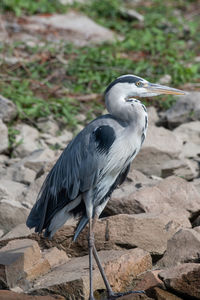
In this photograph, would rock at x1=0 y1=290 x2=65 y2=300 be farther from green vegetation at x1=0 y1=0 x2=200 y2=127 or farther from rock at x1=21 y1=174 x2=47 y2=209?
green vegetation at x1=0 y1=0 x2=200 y2=127

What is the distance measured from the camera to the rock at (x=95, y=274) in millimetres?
4414

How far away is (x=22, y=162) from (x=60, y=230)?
161 cm

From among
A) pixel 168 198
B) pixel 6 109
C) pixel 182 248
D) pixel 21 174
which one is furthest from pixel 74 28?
pixel 182 248

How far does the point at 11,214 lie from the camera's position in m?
5.50

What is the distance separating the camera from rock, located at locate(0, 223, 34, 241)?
16.9 ft

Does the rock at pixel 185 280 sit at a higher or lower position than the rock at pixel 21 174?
higher

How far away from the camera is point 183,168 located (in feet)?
21.4

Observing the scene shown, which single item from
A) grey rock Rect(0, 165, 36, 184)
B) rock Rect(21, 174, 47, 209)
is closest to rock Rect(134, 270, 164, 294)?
rock Rect(21, 174, 47, 209)

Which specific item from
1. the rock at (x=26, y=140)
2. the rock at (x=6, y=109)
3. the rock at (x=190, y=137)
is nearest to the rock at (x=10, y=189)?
the rock at (x=26, y=140)

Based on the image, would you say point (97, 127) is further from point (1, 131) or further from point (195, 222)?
point (1, 131)

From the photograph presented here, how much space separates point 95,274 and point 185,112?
362 cm

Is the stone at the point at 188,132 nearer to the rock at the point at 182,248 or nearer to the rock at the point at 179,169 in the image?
the rock at the point at 179,169

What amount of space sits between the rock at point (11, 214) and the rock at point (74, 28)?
17.2ft

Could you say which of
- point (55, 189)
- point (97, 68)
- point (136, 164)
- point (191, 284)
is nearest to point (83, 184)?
point (55, 189)
